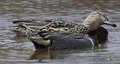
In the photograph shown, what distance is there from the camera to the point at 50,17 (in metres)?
13.7

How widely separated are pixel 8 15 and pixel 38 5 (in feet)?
5.14

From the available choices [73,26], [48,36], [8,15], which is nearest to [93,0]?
[8,15]

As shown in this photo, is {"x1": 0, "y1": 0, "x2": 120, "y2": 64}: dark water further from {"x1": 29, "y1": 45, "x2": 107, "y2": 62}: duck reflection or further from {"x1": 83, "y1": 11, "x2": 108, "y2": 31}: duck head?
{"x1": 83, "y1": 11, "x2": 108, "y2": 31}: duck head

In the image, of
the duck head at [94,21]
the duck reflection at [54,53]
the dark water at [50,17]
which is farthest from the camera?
the duck head at [94,21]

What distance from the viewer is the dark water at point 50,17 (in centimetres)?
946

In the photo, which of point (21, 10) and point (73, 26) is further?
point (21, 10)

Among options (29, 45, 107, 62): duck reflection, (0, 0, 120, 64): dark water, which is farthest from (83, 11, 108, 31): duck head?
(29, 45, 107, 62): duck reflection

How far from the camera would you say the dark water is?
31.0 ft

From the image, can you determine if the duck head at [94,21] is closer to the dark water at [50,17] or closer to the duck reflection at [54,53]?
the dark water at [50,17]

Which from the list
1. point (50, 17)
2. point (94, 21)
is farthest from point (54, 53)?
point (50, 17)

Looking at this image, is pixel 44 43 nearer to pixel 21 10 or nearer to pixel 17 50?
pixel 17 50

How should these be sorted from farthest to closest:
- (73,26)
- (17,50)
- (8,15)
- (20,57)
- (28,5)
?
(28,5) < (8,15) < (73,26) < (17,50) < (20,57)

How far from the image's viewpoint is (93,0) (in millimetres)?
16234

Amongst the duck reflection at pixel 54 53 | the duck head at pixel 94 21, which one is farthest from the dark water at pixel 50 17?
the duck head at pixel 94 21
